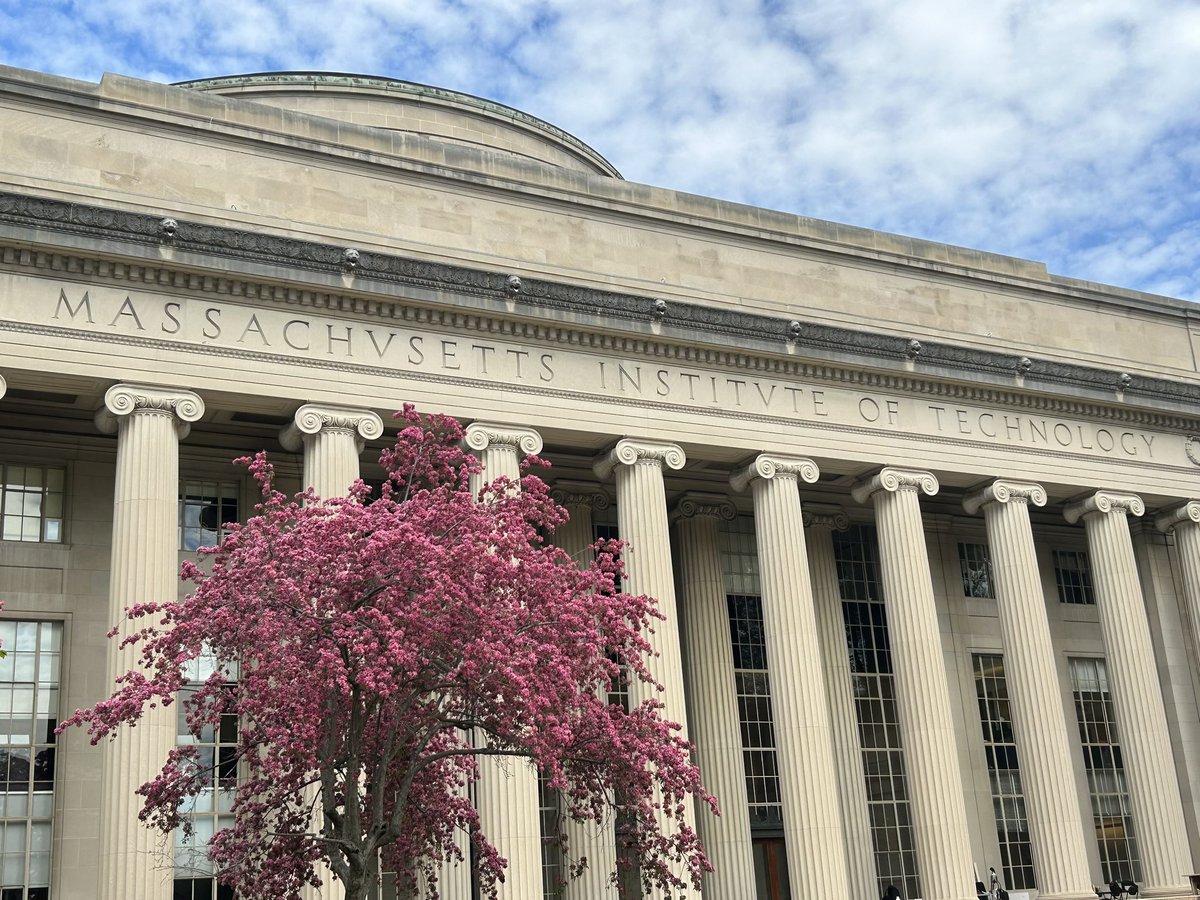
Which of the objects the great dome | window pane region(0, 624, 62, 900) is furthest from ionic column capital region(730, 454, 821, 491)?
window pane region(0, 624, 62, 900)

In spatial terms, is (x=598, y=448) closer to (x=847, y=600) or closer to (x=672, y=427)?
(x=672, y=427)

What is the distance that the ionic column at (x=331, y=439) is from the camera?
82.6 feet

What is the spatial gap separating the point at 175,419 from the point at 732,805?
14772 mm

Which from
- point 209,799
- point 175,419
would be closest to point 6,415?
point 175,419

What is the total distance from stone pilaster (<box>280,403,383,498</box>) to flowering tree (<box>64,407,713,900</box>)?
660cm

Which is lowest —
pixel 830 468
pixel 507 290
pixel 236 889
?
pixel 236 889

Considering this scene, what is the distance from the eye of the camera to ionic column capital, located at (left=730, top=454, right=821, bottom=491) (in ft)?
97.0

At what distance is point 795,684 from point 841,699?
5.54 m

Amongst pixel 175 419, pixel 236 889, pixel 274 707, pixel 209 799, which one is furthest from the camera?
pixel 209 799

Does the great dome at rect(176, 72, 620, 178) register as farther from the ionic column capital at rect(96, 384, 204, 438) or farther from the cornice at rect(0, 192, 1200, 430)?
the ionic column capital at rect(96, 384, 204, 438)

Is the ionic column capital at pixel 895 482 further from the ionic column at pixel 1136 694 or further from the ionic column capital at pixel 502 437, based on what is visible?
the ionic column capital at pixel 502 437

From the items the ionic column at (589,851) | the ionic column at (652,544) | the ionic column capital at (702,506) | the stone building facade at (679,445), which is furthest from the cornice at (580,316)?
the ionic column at (589,851)

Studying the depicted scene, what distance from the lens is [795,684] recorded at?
1114 inches

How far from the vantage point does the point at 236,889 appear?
696 inches
